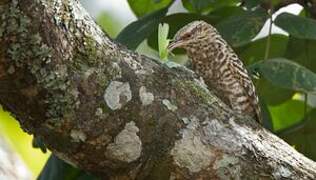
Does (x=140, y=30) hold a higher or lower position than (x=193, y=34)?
higher

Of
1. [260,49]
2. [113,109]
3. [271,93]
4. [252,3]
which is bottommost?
[271,93]

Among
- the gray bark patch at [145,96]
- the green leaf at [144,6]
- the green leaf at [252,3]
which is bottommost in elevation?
the green leaf at [252,3]

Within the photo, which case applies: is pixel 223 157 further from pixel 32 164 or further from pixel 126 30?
pixel 32 164

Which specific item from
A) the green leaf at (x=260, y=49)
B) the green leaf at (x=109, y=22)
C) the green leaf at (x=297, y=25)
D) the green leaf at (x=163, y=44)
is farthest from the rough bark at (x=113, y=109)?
the green leaf at (x=109, y=22)

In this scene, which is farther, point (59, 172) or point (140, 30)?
point (140, 30)

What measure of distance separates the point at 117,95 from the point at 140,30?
1.14 metres

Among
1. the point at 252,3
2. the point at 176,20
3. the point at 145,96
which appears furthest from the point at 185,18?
the point at 145,96

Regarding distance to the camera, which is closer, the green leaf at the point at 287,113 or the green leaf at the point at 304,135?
the green leaf at the point at 304,135

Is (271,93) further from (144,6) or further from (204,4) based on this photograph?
(144,6)

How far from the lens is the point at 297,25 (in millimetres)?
2656

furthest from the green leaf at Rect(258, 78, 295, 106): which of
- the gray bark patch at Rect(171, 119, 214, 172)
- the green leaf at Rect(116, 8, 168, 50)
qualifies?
the gray bark patch at Rect(171, 119, 214, 172)

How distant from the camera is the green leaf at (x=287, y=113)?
3195 millimetres

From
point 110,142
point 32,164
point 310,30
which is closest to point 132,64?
point 110,142

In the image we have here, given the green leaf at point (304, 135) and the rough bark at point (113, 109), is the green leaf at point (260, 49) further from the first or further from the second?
the rough bark at point (113, 109)
